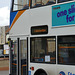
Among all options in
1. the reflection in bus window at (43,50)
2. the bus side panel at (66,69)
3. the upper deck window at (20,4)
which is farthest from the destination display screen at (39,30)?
the bus side panel at (66,69)

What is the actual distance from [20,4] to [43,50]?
229 cm

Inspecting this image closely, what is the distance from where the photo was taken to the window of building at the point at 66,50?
26.0ft

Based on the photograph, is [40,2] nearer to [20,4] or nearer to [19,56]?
[20,4]

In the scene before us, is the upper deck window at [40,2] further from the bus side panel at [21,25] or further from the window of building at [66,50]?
the window of building at [66,50]

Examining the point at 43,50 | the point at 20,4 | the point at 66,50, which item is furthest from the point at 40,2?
the point at 66,50

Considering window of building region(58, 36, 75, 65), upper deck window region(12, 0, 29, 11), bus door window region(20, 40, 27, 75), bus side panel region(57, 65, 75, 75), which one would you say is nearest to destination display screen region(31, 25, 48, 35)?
bus door window region(20, 40, 27, 75)

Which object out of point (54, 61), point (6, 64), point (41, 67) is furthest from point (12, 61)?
point (6, 64)

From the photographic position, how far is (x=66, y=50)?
8.09m

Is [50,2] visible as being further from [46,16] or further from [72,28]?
[72,28]

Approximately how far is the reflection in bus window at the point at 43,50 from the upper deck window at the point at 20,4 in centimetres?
138

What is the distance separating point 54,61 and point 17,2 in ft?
10.7

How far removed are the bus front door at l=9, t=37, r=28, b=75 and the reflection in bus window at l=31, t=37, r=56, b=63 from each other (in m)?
0.45

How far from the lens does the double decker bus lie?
8.10 metres

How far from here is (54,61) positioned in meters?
8.46
